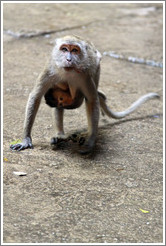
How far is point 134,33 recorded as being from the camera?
13.3 meters

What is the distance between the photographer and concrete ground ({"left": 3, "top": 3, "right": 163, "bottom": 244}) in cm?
425

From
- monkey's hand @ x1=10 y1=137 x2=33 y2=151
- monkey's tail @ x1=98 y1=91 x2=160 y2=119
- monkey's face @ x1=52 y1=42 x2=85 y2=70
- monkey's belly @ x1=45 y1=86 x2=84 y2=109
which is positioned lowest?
monkey's tail @ x1=98 y1=91 x2=160 y2=119

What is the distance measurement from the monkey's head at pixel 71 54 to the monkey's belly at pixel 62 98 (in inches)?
20.2

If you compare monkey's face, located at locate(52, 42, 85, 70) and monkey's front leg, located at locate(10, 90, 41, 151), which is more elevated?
monkey's face, located at locate(52, 42, 85, 70)

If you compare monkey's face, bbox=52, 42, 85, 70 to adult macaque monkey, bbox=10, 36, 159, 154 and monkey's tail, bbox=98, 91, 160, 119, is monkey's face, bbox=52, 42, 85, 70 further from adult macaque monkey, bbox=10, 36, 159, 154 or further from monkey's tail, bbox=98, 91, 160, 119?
monkey's tail, bbox=98, 91, 160, 119

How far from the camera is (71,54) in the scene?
538cm

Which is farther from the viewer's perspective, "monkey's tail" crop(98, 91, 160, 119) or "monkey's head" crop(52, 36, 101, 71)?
"monkey's tail" crop(98, 91, 160, 119)

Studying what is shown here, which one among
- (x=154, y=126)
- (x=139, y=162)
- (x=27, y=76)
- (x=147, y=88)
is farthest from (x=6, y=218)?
(x=147, y=88)

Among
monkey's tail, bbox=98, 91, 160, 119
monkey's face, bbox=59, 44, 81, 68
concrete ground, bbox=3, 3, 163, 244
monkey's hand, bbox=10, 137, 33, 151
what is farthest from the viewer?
monkey's tail, bbox=98, 91, 160, 119

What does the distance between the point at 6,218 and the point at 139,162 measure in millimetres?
2449

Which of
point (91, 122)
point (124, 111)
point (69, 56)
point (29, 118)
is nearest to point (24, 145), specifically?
point (29, 118)

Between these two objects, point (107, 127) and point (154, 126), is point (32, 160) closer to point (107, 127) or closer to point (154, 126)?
point (107, 127)

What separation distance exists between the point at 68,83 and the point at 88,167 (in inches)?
47.1

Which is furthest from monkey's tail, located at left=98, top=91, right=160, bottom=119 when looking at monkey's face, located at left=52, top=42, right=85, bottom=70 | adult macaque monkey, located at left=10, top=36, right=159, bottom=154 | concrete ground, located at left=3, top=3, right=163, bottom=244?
monkey's face, located at left=52, top=42, right=85, bottom=70
